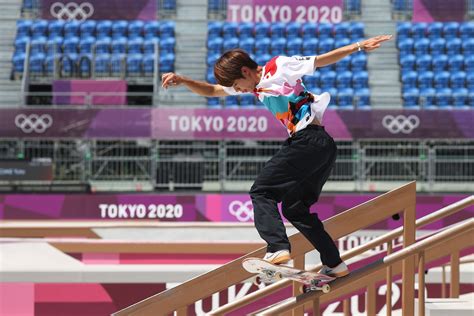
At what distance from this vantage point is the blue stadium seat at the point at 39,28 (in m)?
23.5

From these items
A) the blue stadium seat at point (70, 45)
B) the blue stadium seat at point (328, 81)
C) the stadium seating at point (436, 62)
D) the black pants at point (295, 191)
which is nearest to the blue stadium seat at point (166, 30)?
the blue stadium seat at point (70, 45)

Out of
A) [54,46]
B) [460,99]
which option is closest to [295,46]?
[460,99]

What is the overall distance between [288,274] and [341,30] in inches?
749

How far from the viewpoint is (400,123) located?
62.0 ft

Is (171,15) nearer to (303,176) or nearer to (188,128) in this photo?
(188,128)

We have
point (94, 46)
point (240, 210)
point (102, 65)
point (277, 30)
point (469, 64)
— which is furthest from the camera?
point (277, 30)

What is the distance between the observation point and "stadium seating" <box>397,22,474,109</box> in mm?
21594

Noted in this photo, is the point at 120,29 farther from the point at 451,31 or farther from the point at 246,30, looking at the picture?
the point at 451,31

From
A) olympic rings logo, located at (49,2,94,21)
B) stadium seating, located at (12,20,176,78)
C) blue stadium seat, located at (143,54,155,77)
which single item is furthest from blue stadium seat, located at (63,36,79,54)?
blue stadium seat, located at (143,54,155,77)

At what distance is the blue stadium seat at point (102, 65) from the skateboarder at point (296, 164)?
17.0 m

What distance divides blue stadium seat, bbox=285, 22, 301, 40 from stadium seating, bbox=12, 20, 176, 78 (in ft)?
10.0

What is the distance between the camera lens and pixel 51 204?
56.5 ft

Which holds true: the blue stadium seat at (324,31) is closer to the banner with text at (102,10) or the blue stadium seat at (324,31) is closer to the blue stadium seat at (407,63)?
the blue stadium seat at (407,63)

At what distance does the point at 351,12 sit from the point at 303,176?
19333mm
